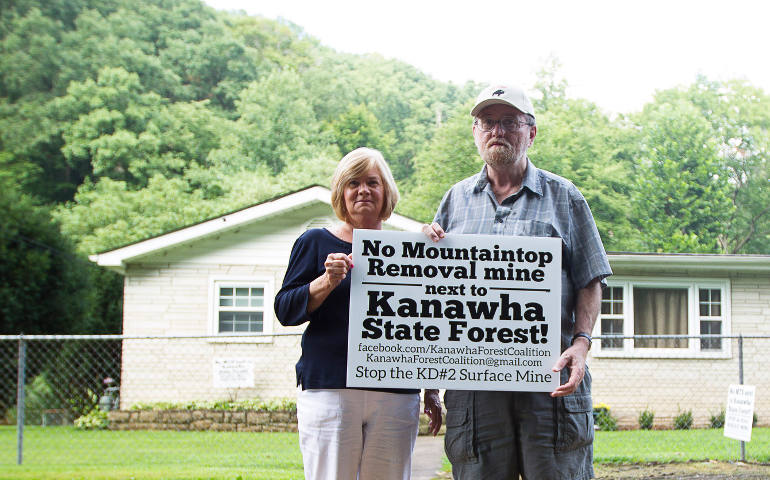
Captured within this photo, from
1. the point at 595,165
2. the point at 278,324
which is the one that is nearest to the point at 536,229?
the point at 278,324

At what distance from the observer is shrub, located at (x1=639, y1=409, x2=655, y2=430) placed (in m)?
15.0

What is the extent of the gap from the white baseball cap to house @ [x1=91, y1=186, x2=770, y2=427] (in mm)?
12433

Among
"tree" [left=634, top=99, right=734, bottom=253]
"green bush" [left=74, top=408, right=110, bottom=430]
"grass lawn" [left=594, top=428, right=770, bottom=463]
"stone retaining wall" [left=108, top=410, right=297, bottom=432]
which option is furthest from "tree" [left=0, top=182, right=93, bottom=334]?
"tree" [left=634, top=99, right=734, bottom=253]

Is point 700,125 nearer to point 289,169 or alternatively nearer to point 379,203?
point 289,169

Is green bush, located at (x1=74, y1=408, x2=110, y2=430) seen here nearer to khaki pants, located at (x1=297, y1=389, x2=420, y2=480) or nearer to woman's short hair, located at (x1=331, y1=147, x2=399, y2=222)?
khaki pants, located at (x1=297, y1=389, x2=420, y2=480)

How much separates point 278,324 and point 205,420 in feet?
8.95

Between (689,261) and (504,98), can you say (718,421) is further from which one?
(504,98)

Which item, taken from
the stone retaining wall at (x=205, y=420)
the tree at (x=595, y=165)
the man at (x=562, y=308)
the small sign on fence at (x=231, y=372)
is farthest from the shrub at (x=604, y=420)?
the tree at (x=595, y=165)

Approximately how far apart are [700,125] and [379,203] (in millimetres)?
46304

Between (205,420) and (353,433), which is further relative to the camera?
(205,420)

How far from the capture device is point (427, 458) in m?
10.0

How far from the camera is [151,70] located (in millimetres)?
61406

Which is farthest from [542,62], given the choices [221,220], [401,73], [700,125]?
[221,220]

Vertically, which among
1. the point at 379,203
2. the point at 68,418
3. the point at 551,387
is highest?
the point at 379,203
